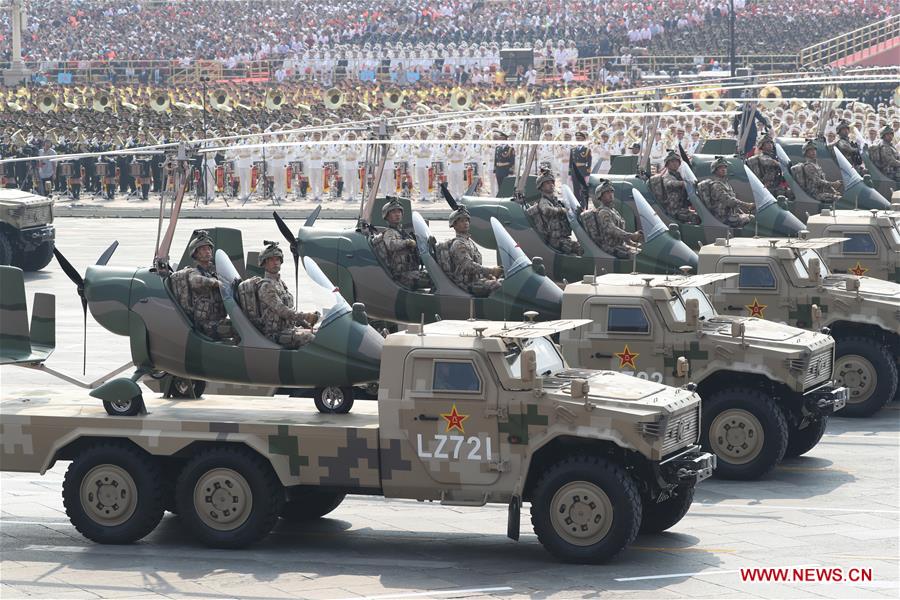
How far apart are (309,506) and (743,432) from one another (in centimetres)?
429

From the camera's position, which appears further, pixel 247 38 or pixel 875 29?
pixel 247 38

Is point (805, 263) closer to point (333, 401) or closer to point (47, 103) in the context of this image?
point (333, 401)

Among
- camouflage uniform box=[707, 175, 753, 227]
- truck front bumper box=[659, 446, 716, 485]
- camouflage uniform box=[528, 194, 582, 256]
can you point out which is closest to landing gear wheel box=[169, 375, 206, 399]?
truck front bumper box=[659, 446, 716, 485]

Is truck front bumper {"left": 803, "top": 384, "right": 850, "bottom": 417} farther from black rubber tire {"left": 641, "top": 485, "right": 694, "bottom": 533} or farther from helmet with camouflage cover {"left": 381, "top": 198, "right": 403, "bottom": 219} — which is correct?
helmet with camouflage cover {"left": 381, "top": 198, "right": 403, "bottom": 219}

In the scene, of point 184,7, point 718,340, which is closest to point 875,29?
point 184,7

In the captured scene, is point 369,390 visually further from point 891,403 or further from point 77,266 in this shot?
point 77,266

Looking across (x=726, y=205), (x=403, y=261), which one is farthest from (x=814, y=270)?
(x=726, y=205)

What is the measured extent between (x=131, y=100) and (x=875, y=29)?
1074 inches

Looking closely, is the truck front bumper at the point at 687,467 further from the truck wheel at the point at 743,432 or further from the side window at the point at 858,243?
the side window at the point at 858,243

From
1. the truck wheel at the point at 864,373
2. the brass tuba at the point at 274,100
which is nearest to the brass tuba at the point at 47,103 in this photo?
the brass tuba at the point at 274,100

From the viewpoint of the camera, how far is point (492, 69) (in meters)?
62.6

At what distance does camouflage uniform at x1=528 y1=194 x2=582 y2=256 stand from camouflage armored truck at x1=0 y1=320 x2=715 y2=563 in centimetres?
777

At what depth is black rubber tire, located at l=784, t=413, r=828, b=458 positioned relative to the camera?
16.9m

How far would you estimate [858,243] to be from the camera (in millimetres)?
21859
